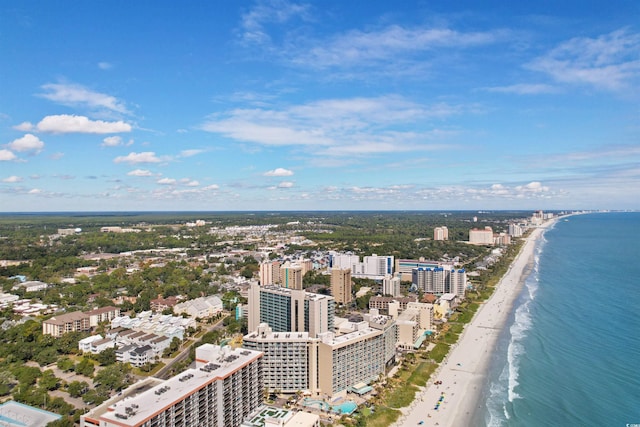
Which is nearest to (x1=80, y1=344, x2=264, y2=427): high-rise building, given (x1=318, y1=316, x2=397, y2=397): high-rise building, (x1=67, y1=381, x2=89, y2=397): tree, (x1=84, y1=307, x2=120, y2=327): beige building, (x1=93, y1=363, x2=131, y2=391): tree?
(x1=318, y1=316, x2=397, y2=397): high-rise building

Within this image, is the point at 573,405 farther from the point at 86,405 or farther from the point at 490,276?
the point at 490,276

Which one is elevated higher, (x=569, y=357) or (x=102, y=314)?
(x=102, y=314)

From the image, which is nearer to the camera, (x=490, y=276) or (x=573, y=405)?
(x=573, y=405)

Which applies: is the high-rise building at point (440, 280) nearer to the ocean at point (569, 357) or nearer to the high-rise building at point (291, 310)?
the ocean at point (569, 357)

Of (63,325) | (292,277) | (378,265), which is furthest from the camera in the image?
(378,265)

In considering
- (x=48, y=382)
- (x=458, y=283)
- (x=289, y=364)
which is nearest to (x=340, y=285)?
(x=458, y=283)

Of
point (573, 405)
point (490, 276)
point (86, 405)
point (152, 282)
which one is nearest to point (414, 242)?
point (490, 276)

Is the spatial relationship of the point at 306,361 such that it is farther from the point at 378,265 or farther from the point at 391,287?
the point at 378,265
